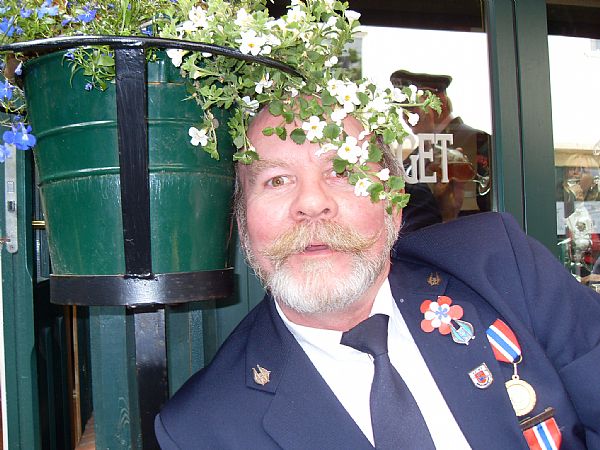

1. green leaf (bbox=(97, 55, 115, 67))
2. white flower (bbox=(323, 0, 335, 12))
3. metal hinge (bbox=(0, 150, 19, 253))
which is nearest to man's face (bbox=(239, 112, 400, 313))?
white flower (bbox=(323, 0, 335, 12))

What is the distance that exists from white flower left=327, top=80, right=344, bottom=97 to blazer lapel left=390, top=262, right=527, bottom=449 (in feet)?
2.22

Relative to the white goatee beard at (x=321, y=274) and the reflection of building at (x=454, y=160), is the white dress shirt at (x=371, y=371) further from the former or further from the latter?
the reflection of building at (x=454, y=160)

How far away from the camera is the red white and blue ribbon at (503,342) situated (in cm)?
152

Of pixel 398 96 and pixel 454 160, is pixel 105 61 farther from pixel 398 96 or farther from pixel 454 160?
pixel 454 160

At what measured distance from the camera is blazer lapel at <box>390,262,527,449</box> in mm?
1412

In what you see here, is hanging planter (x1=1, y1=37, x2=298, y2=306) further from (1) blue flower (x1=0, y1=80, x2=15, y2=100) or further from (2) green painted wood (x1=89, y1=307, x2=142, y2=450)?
(2) green painted wood (x1=89, y1=307, x2=142, y2=450)

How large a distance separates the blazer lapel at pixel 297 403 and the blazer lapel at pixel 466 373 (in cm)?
25

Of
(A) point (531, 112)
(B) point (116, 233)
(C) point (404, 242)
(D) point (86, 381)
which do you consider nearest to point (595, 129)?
(A) point (531, 112)

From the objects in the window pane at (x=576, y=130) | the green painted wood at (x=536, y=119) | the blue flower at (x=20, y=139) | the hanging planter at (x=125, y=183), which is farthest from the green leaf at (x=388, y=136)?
the window pane at (x=576, y=130)

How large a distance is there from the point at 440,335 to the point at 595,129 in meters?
1.95

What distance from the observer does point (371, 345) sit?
1475mm

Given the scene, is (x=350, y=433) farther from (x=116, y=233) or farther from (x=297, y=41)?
(x=297, y=41)

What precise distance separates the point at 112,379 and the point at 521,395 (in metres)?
1.22

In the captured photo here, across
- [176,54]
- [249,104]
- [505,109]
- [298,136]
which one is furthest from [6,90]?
[505,109]
